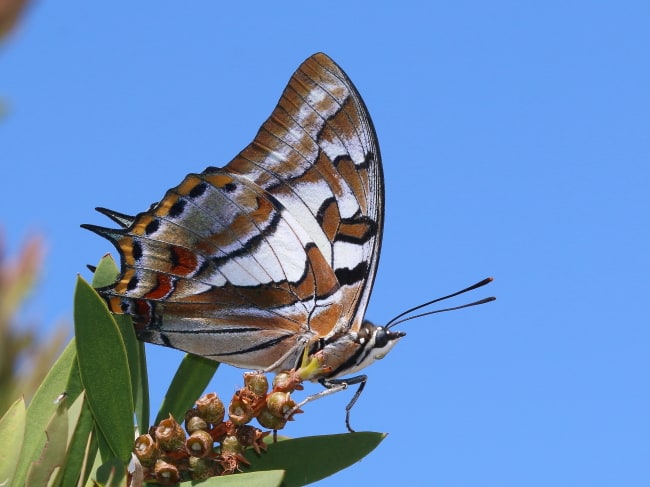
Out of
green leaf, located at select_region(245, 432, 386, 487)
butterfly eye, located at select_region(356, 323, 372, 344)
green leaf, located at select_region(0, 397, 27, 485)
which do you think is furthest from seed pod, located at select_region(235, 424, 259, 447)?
butterfly eye, located at select_region(356, 323, 372, 344)

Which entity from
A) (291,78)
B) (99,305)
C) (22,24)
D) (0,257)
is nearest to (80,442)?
(99,305)

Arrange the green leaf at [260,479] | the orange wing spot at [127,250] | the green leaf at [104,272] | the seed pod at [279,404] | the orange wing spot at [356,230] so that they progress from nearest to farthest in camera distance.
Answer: the green leaf at [260,479], the seed pod at [279,404], the green leaf at [104,272], the orange wing spot at [127,250], the orange wing spot at [356,230]

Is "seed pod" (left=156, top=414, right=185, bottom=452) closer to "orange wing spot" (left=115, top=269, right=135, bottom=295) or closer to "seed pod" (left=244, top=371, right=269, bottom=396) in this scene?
"seed pod" (left=244, top=371, right=269, bottom=396)

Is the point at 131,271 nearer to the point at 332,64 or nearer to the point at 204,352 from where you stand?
the point at 204,352

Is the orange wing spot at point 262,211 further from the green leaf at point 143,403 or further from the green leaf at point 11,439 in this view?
the green leaf at point 11,439

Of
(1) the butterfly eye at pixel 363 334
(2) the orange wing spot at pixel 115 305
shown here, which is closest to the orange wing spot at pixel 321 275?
(1) the butterfly eye at pixel 363 334

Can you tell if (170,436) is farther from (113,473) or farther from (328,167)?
(328,167)
